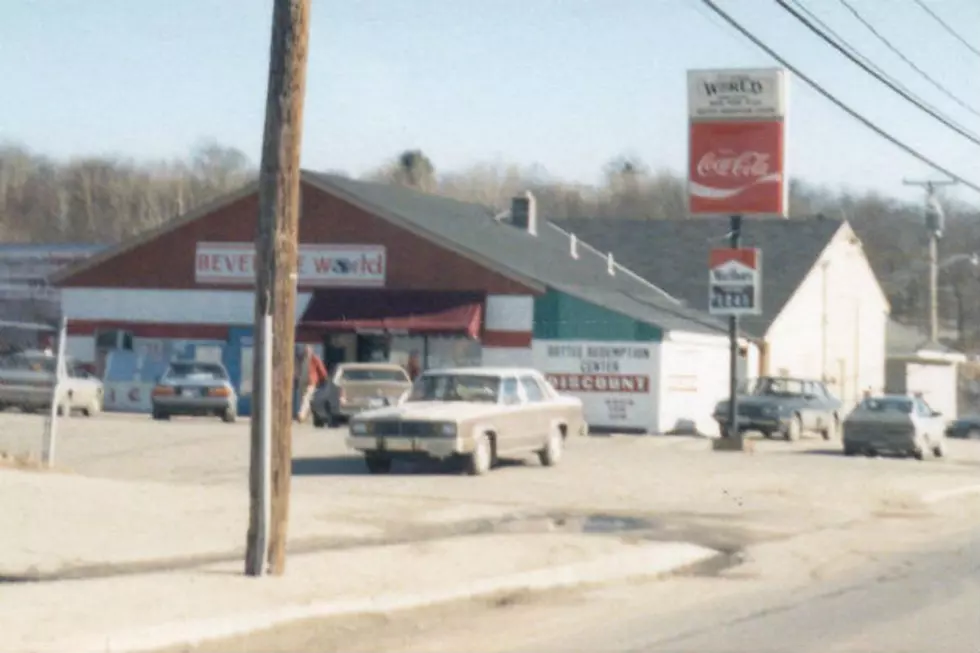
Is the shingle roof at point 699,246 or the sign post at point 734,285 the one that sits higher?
the shingle roof at point 699,246

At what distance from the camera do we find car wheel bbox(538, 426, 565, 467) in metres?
25.3

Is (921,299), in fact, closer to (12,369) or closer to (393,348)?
(393,348)

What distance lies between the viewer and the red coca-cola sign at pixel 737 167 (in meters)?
34.3

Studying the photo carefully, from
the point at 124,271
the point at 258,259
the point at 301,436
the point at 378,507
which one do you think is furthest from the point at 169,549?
the point at 124,271

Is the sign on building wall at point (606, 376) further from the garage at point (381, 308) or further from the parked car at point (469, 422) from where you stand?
the parked car at point (469, 422)

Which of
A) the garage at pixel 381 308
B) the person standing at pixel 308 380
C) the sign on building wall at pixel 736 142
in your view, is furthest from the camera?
the garage at pixel 381 308

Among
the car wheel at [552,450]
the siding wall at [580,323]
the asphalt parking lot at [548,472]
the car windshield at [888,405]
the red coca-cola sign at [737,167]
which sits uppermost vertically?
the red coca-cola sign at [737,167]

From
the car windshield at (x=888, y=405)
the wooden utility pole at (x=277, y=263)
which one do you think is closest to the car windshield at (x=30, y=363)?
the car windshield at (x=888, y=405)

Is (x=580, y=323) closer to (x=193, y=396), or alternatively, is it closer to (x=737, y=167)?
(x=737, y=167)

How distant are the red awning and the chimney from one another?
10970 millimetres

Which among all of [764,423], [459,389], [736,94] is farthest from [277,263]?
[764,423]

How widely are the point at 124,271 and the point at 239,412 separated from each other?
546 cm

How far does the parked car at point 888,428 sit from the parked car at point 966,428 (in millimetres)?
19761

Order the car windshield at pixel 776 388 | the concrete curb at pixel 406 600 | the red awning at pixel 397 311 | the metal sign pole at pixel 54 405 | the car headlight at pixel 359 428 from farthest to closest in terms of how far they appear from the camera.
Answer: the red awning at pixel 397 311 → the car windshield at pixel 776 388 → the car headlight at pixel 359 428 → the metal sign pole at pixel 54 405 → the concrete curb at pixel 406 600
